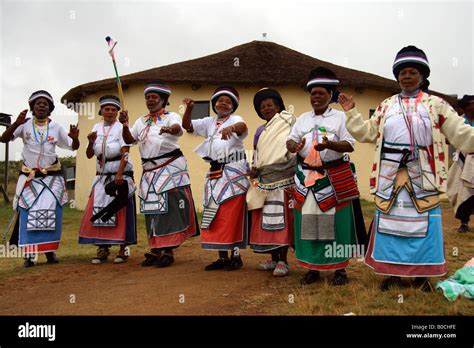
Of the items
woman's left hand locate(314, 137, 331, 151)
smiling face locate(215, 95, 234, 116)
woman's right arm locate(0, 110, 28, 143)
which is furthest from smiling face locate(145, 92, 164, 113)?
woman's left hand locate(314, 137, 331, 151)

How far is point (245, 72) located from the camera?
51.9 feet

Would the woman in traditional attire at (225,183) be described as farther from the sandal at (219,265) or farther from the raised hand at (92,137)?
the raised hand at (92,137)

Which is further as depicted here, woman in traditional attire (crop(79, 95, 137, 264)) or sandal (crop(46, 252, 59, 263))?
sandal (crop(46, 252, 59, 263))

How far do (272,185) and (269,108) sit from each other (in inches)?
34.3

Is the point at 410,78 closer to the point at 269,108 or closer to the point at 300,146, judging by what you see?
the point at 300,146

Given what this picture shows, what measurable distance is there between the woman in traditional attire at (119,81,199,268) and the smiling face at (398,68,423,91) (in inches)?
104

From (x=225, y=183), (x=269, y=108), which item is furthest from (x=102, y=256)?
(x=269, y=108)

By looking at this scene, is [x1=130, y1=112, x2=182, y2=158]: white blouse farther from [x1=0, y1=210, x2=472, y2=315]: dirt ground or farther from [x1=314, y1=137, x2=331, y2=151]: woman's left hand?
[x1=314, y1=137, x2=331, y2=151]: woman's left hand

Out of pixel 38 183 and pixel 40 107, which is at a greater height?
pixel 40 107

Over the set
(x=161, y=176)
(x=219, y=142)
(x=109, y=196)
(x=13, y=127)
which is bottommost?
(x=109, y=196)

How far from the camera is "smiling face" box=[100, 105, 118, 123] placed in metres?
6.78

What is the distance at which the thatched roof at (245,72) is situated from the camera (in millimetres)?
15367

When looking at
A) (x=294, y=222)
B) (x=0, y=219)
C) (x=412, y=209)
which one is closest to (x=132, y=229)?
(x=294, y=222)

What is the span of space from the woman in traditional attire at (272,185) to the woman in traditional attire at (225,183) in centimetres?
16
